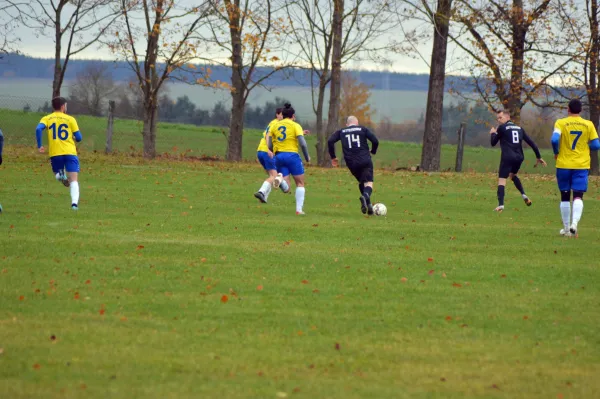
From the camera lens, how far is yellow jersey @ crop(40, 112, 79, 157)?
14336mm

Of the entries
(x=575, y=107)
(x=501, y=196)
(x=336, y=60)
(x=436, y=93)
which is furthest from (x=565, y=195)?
(x=336, y=60)

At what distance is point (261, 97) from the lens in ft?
216

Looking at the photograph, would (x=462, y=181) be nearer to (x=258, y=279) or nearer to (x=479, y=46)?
(x=479, y=46)

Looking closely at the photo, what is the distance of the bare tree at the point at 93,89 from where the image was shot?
38719 mm

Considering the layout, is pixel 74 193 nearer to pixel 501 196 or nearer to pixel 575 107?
pixel 501 196

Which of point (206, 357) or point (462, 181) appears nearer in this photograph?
point (206, 357)

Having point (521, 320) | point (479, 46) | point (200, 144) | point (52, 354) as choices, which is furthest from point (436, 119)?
point (52, 354)

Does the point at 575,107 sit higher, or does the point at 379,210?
the point at 575,107

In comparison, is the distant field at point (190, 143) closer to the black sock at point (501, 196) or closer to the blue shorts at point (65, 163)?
the blue shorts at point (65, 163)

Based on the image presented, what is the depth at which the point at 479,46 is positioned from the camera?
32.2m

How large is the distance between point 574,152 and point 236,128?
23.4 meters

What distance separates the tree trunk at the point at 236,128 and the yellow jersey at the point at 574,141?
22.5 meters

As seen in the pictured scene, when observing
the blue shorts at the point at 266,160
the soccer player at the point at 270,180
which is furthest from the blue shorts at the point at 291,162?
the blue shorts at the point at 266,160

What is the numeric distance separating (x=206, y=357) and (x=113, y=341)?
80 centimetres
